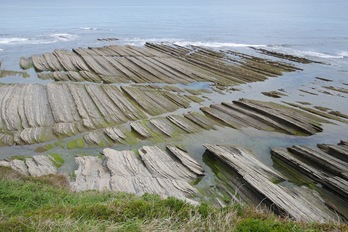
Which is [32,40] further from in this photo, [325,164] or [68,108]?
[325,164]

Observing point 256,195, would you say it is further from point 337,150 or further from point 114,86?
point 114,86

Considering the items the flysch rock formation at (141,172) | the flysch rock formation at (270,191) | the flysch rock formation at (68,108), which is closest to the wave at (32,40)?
the flysch rock formation at (68,108)

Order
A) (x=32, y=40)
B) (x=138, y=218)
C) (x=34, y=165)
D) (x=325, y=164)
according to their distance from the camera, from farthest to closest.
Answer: (x=32, y=40) → (x=325, y=164) → (x=34, y=165) → (x=138, y=218)

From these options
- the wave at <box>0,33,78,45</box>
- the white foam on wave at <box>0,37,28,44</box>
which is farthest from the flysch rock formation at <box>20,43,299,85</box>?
the white foam on wave at <box>0,37,28,44</box>

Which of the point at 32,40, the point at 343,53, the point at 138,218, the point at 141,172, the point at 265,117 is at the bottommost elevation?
the point at 141,172

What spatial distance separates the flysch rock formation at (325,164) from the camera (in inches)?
624

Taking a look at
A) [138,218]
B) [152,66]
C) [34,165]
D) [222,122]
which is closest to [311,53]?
[152,66]

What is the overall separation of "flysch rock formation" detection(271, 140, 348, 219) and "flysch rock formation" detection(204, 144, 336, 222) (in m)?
1.26

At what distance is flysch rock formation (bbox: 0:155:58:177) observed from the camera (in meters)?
17.3

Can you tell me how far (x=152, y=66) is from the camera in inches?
1684

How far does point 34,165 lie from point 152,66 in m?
27.4

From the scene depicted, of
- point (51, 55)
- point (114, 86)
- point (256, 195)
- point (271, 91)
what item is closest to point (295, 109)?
point (271, 91)

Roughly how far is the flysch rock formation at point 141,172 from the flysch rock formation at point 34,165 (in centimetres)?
171

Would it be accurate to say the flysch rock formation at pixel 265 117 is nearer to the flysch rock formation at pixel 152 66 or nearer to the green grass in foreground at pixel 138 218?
the flysch rock formation at pixel 152 66
